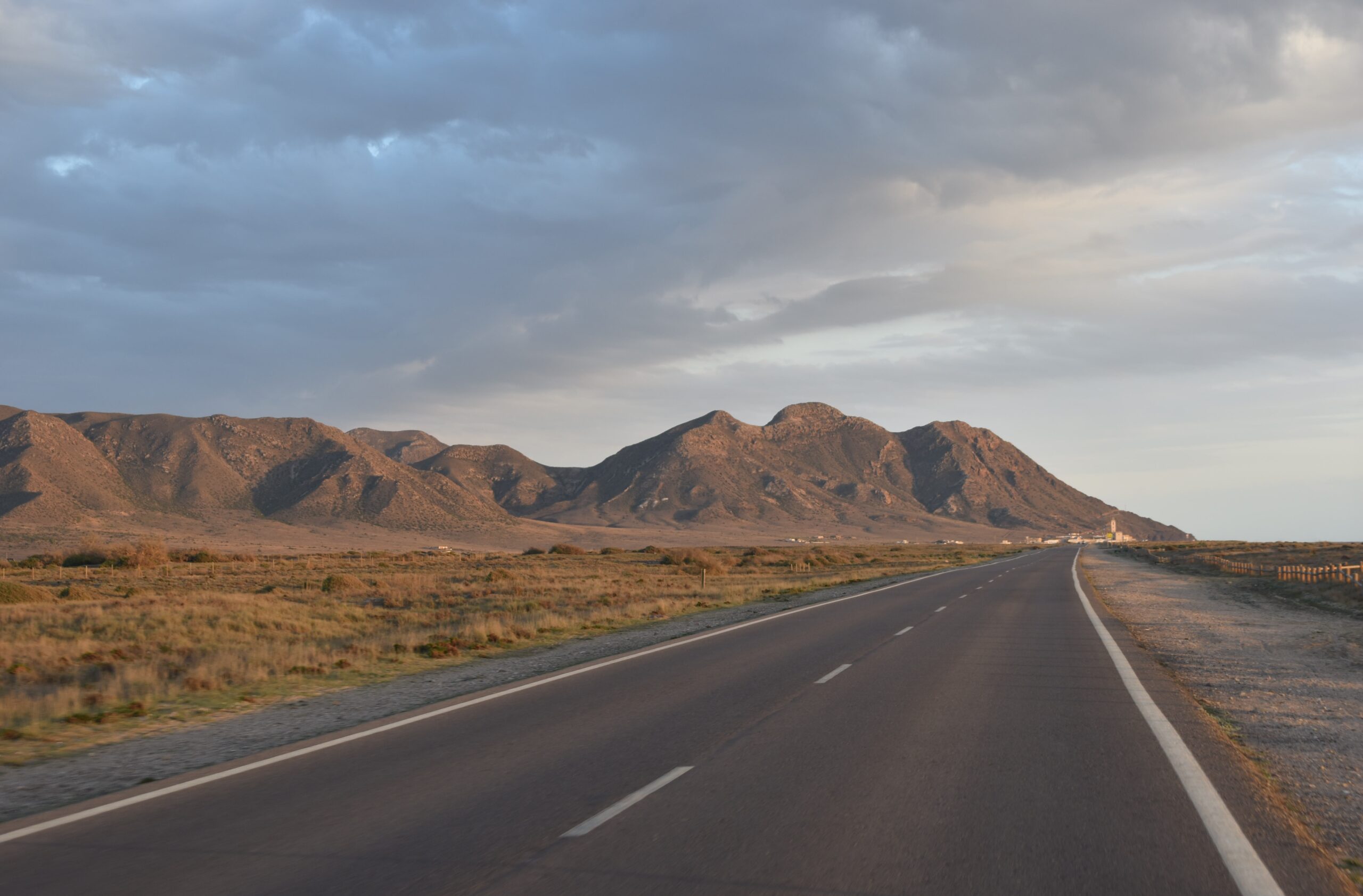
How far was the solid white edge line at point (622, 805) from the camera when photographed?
20.2ft

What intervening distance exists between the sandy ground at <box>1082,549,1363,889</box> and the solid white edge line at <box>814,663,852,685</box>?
4386 millimetres

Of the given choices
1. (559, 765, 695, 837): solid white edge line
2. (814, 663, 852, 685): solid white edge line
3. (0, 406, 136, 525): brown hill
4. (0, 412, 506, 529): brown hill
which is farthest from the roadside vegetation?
(0, 406, 136, 525): brown hill

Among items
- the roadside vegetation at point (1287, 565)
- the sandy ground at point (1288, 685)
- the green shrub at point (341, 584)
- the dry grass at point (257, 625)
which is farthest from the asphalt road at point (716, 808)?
the green shrub at point (341, 584)

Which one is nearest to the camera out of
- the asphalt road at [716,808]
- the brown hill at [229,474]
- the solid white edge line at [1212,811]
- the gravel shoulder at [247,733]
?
the solid white edge line at [1212,811]

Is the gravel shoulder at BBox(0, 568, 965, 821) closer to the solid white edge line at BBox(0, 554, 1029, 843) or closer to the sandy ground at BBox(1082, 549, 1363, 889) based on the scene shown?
the solid white edge line at BBox(0, 554, 1029, 843)

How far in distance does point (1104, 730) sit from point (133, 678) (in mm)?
13201

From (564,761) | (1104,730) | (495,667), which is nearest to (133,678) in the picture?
(495,667)

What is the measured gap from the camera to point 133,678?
48.7 ft

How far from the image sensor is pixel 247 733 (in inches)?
413

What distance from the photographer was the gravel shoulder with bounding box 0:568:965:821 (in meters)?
8.03

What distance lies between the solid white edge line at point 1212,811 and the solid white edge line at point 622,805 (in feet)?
11.6

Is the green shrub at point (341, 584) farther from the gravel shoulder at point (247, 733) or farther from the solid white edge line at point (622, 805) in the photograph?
the solid white edge line at point (622, 805)

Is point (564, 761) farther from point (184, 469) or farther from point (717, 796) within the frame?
point (184, 469)

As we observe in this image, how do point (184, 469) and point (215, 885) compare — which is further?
point (184, 469)
